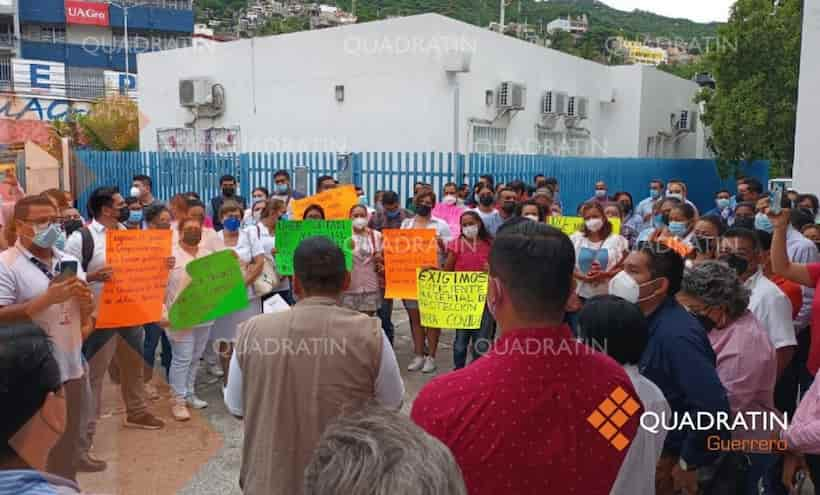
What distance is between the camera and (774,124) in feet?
59.3

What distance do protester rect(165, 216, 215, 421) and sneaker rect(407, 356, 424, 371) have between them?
2051mm

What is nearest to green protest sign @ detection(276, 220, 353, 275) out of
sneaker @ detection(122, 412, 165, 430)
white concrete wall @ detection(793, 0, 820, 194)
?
sneaker @ detection(122, 412, 165, 430)

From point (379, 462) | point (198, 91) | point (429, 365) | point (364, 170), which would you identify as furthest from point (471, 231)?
point (198, 91)

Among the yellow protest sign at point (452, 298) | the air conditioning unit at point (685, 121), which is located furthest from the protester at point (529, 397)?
the air conditioning unit at point (685, 121)

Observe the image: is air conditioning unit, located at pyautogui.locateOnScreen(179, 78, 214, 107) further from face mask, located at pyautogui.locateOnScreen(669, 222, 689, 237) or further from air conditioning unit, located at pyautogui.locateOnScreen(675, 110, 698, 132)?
air conditioning unit, located at pyautogui.locateOnScreen(675, 110, 698, 132)

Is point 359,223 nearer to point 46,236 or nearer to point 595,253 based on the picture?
point 595,253

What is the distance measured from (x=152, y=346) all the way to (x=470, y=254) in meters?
3.01

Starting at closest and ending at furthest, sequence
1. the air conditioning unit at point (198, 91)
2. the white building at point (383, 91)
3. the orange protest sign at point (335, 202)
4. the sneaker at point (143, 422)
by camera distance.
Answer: the sneaker at point (143, 422) < the orange protest sign at point (335, 202) < the white building at point (383, 91) < the air conditioning unit at point (198, 91)

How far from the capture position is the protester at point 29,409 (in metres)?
1.59

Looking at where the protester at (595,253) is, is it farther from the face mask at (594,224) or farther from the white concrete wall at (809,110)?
the white concrete wall at (809,110)

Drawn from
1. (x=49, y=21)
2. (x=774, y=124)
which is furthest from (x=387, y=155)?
(x=49, y=21)

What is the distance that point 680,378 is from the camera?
2.68 metres

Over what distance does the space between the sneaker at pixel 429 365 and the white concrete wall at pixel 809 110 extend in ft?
20.9

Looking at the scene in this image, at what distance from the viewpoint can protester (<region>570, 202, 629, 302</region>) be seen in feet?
19.2
